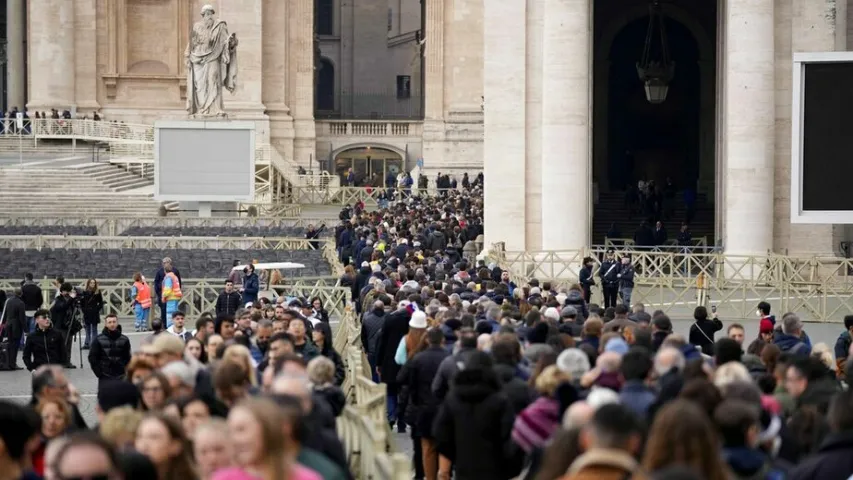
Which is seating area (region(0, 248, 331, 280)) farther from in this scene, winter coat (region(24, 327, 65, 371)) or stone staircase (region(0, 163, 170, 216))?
winter coat (region(24, 327, 65, 371))

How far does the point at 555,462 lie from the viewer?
8.82 meters

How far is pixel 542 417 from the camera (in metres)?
11.8

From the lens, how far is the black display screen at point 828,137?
86.7 ft

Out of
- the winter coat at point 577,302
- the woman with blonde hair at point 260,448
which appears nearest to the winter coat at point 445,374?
the woman with blonde hair at point 260,448

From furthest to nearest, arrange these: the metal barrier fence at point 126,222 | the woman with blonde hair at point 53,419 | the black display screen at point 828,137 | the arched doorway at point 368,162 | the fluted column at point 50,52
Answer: the arched doorway at point 368,162 → the fluted column at point 50,52 → the metal barrier fence at point 126,222 → the black display screen at point 828,137 → the woman with blonde hair at point 53,419

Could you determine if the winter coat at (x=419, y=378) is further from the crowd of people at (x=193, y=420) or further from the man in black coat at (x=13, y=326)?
the man in black coat at (x=13, y=326)

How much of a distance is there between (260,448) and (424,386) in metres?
7.42

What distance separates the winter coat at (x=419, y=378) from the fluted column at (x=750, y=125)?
67.8ft

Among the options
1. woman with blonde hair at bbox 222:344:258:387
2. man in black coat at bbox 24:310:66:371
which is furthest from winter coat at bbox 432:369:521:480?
man in black coat at bbox 24:310:66:371

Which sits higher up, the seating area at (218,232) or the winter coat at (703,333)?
the seating area at (218,232)

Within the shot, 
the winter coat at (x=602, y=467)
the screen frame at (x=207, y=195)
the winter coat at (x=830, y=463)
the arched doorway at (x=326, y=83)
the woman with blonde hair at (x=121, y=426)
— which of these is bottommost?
the winter coat at (x=830, y=463)

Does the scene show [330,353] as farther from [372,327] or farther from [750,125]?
[750,125]

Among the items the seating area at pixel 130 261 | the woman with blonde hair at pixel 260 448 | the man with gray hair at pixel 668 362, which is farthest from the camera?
the seating area at pixel 130 261

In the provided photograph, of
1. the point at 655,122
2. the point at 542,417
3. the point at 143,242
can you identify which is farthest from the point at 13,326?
the point at 655,122
